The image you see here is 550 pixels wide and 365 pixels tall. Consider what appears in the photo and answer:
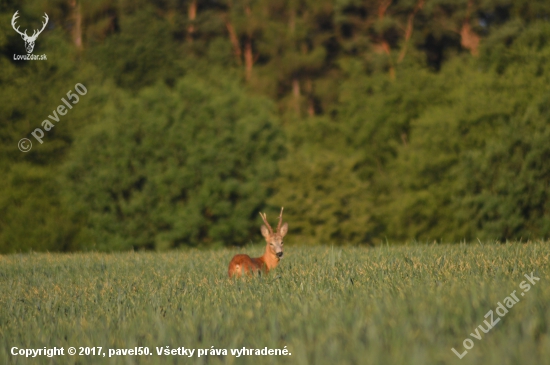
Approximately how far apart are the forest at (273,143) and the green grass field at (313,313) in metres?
25.4

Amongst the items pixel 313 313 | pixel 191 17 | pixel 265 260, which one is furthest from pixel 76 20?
pixel 313 313

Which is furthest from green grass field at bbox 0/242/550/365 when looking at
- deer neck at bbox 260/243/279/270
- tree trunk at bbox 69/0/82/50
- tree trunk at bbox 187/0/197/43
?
tree trunk at bbox 187/0/197/43

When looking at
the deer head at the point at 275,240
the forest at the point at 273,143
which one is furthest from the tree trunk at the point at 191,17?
the deer head at the point at 275,240

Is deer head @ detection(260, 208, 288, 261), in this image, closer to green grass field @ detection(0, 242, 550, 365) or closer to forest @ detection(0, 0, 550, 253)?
green grass field @ detection(0, 242, 550, 365)

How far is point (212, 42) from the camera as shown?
197 feet

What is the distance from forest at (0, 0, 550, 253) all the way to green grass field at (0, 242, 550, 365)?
2541 centimetres

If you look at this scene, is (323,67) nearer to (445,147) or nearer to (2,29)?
(445,147)

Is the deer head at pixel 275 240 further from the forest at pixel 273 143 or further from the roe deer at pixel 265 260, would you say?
the forest at pixel 273 143

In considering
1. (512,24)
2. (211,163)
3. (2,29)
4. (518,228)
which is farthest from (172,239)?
(512,24)

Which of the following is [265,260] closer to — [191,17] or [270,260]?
[270,260]

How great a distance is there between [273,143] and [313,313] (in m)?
38.5

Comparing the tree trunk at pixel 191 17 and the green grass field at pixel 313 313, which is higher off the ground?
the tree trunk at pixel 191 17

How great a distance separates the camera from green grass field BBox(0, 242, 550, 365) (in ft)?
18.3

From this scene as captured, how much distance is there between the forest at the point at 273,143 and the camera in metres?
39.0
